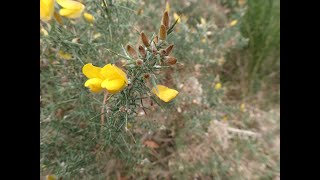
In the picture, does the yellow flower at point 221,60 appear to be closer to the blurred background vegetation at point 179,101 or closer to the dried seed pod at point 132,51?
the blurred background vegetation at point 179,101

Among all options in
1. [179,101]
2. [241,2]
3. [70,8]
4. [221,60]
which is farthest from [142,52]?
[241,2]

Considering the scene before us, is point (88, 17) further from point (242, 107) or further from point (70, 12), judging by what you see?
point (242, 107)

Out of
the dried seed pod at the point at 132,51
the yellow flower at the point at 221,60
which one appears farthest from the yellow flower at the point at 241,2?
the dried seed pod at the point at 132,51

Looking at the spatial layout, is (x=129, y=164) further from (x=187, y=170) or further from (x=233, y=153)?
(x=233, y=153)

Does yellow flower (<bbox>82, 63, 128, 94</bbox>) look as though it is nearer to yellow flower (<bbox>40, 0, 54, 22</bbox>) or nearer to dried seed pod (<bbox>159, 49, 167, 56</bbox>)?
dried seed pod (<bbox>159, 49, 167, 56</bbox>)
